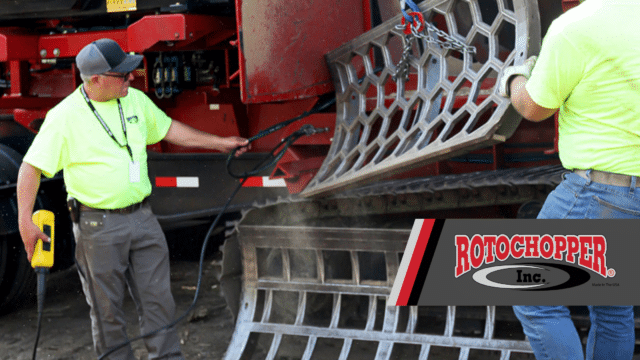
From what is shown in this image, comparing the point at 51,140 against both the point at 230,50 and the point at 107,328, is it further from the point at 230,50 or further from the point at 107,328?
the point at 230,50

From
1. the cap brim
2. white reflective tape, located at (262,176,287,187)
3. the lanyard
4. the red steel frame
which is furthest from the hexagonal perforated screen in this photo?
the cap brim

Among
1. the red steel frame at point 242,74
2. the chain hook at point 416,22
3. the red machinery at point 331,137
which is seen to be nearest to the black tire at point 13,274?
the red machinery at point 331,137

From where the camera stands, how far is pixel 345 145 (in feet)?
13.1

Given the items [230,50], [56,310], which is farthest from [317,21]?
[56,310]

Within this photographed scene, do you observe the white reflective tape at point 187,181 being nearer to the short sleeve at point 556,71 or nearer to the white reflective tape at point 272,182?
the white reflective tape at point 272,182

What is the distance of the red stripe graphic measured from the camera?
2576mm

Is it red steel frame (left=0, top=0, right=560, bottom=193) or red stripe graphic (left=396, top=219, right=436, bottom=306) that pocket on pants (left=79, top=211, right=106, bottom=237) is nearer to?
red steel frame (left=0, top=0, right=560, bottom=193)

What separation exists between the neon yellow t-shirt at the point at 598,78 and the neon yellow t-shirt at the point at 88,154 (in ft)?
6.49

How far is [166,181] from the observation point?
17.6 feet

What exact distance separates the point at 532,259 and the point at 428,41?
1.38 meters

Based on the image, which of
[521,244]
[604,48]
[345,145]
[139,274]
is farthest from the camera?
[345,145]

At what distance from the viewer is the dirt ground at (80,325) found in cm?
447

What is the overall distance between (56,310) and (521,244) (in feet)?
12.7

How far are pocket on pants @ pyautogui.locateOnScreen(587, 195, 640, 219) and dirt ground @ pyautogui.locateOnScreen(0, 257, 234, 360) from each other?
8.34ft
